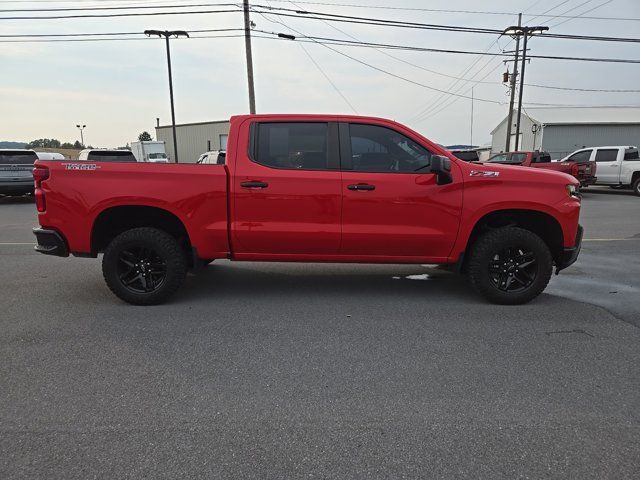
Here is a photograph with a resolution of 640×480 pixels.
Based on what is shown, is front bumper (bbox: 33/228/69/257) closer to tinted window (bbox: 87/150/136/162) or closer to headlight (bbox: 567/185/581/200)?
headlight (bbox: 567/185/581/200)

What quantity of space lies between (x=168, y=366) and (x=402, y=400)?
5.78 feet

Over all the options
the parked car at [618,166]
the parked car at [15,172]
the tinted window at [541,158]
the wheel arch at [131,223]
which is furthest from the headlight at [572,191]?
the parked car at [618,166]

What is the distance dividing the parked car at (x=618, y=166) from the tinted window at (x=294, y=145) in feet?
58.6

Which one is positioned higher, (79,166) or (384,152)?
(384,152)

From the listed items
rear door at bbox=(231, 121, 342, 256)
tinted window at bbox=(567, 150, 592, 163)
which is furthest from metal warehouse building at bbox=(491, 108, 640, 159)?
rear door at bbox=(231, 121, 342, 256)

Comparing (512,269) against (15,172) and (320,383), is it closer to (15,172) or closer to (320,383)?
(320,383)

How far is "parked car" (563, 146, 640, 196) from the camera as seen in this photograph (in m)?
18.7

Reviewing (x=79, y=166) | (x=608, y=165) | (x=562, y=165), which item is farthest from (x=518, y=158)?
(x=79, y=166)

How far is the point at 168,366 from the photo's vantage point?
353 centimetres

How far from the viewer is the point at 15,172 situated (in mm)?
15297

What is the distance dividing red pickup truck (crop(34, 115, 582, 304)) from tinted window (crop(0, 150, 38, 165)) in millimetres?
12944

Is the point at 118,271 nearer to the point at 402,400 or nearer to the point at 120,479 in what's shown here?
the point at 120,479

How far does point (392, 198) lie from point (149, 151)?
38495 mm

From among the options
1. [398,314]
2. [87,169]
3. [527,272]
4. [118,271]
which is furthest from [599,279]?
[87,169]
